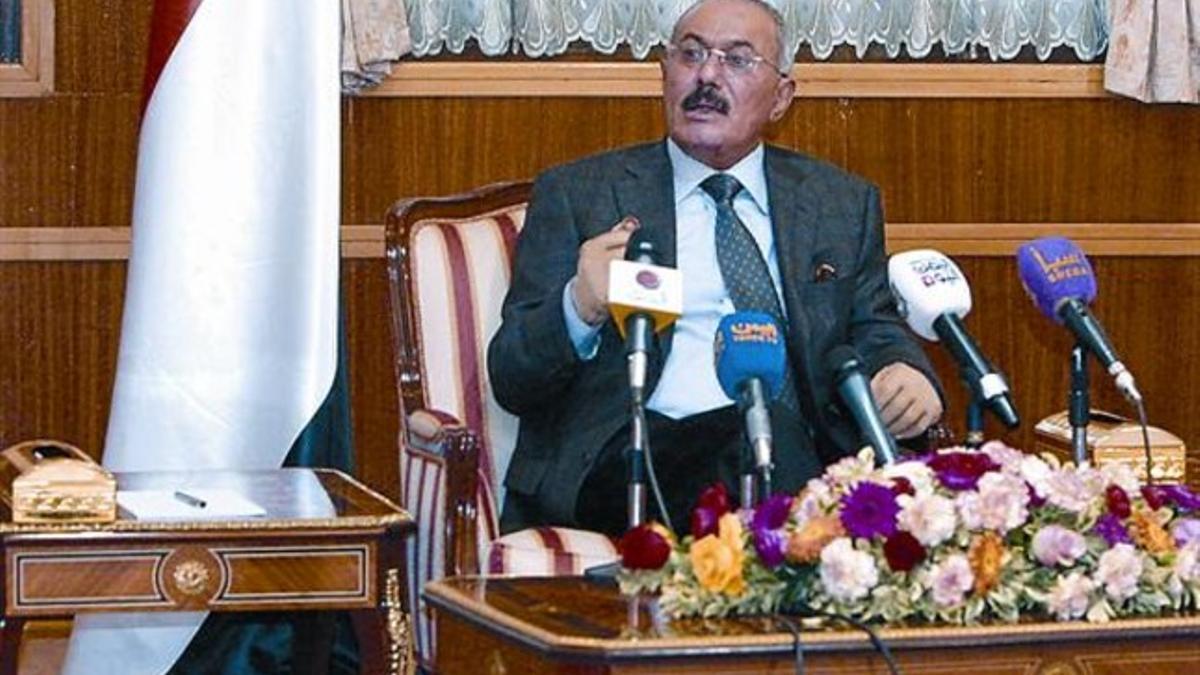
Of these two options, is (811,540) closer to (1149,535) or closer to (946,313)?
(1149,535)

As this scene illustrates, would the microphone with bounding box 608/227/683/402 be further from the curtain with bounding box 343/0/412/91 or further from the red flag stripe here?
the curtain with bounding box 343/0/412/91

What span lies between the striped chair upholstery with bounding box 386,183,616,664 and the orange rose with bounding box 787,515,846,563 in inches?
45.0

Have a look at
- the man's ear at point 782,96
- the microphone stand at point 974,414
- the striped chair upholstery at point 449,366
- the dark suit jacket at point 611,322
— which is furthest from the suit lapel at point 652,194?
the microphone stand at point 974,414

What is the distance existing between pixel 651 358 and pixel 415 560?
1.85 ft

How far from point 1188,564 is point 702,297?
1486 millimetres

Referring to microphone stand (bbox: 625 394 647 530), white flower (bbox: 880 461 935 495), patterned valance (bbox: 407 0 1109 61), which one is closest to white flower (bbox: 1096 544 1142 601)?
white flower (bbox: 880 461 935 495)

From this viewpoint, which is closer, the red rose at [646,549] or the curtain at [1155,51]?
the red rose at [646,549]

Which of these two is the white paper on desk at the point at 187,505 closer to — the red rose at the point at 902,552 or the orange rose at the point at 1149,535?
the red rose at the point at 902,552

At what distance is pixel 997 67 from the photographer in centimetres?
609

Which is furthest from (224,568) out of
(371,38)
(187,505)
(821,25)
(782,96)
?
(821,25)

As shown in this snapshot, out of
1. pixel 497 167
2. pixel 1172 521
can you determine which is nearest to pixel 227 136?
pixel 497 167

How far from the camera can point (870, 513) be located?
9.68ft

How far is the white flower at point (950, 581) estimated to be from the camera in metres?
2.93

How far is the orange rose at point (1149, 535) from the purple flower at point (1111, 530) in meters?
0.01
